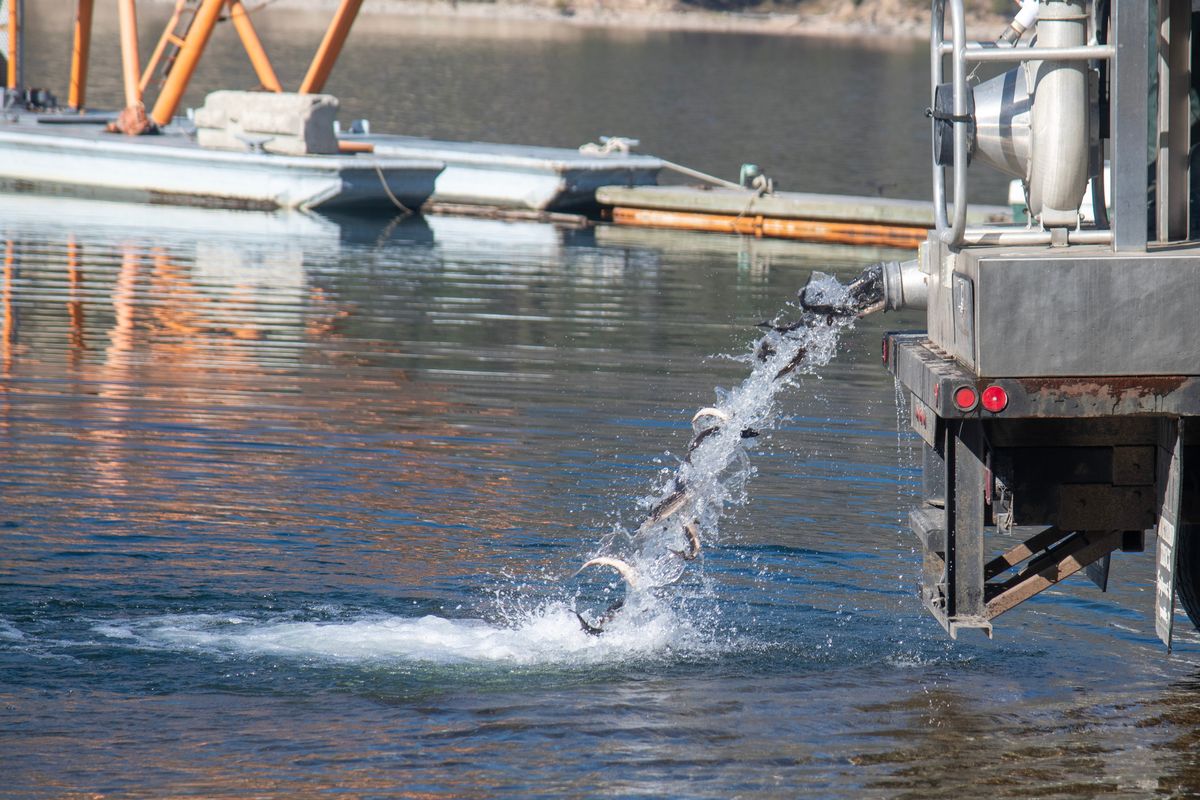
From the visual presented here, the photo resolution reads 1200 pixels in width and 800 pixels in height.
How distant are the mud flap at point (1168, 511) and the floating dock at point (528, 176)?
64.3ft

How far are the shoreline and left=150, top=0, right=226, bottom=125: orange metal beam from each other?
6796cm

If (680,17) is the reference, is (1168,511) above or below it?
below

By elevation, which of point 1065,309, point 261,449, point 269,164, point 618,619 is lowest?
point 618,619

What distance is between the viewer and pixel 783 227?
23.8m

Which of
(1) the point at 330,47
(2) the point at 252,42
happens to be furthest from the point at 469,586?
(2) the point at 252,42

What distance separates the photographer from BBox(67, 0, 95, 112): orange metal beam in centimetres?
2880

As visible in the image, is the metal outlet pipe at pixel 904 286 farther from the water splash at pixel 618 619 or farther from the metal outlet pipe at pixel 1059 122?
the metal outlet pipe at pixel 1059 122

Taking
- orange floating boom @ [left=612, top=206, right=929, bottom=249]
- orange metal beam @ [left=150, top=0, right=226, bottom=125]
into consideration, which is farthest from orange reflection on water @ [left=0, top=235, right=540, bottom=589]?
orange metal beam @ [left=150, top=0, right=226, bottom=125]

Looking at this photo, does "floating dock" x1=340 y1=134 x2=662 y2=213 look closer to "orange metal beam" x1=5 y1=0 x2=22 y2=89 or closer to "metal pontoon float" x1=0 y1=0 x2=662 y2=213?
"metal pontoon float" x1=0 y1=0 x2=662 y2=213

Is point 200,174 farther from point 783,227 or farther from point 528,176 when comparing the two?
point 783,227

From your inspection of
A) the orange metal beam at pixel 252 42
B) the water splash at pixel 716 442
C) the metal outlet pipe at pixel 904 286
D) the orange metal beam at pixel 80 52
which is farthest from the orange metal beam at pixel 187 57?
the metal outlet pipe at pixel 904 286

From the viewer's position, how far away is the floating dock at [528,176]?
80.4 ft

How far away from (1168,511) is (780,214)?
19.0 m

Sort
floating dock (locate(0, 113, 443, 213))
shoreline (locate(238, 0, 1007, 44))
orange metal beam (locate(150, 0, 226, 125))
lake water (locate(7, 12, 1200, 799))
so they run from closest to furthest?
lake water (locate(7, 12, 1200, 799)) → floating dock (locate(0, 113, 443, 213)) → orange metal beam (locate(150, 0, 226, 125)) → shoreline (locate(238, 0, 1007, 44))
